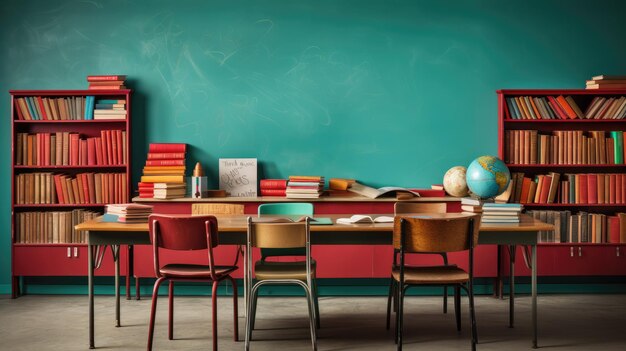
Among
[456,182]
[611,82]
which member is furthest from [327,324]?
[611,82]

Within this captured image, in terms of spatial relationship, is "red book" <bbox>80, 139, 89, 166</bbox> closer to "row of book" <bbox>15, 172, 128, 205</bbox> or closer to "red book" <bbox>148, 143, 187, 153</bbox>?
"row of book" <bbox>15, 172, 128, 205</bbox>

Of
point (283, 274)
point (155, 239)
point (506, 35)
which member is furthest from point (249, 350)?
point (506, 35)

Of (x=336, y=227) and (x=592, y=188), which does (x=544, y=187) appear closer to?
(x=592, y=188)

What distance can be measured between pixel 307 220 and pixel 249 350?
3.19 feet

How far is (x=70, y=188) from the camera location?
639cm

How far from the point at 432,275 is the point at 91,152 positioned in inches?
139

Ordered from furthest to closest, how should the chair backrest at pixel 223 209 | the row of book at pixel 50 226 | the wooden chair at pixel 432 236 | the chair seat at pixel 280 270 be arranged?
1. the row of book at pixel 50 226
2. the chair backrest at pixel 223 209
3. the chair seat at pixel 280 270
4. the wooden chair at pixel 432 236

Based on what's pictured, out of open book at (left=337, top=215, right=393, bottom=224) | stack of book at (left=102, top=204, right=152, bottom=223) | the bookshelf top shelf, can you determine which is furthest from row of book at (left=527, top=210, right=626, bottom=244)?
the bookshelf top shelf

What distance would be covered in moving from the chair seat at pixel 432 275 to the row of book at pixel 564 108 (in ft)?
7.74

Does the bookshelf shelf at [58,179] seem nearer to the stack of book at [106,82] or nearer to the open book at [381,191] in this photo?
the stack of book at [106,82]

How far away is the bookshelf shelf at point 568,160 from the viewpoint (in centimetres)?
636

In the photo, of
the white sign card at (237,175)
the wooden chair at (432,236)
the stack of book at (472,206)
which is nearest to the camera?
the wooden chair at (432,236)

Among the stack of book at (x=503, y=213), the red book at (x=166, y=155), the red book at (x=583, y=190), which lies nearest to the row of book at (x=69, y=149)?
the red book at (x=166, y=155)

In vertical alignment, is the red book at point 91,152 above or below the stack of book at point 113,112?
below
